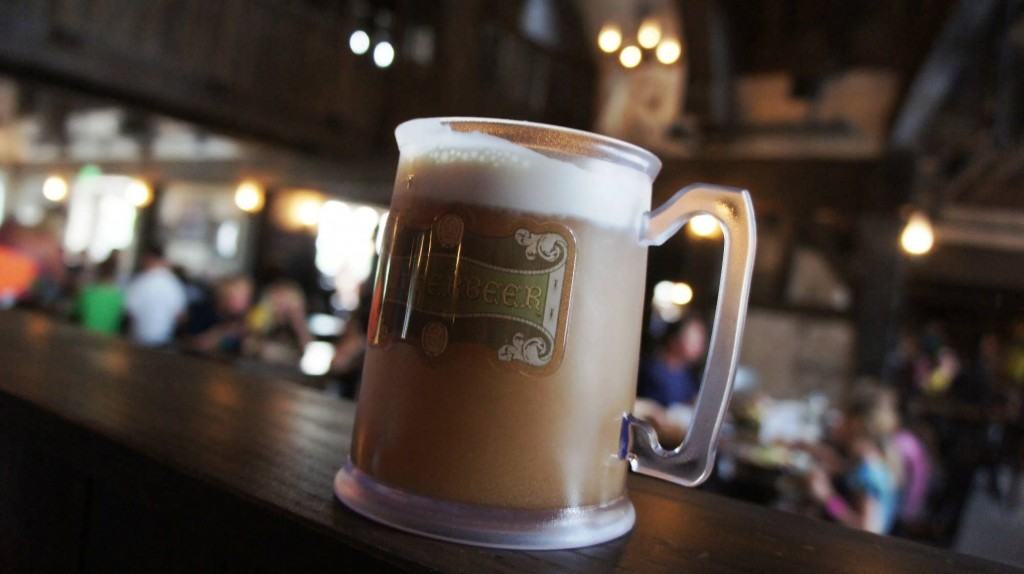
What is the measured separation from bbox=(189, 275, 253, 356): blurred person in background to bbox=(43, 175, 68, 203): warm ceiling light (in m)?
6.67

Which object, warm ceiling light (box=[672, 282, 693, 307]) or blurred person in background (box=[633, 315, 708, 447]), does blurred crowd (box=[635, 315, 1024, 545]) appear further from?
warm ceiling light (box=[672, 282, 693, 307])

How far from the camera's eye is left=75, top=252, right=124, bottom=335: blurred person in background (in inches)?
192

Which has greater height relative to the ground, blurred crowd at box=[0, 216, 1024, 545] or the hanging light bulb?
the hanging light bulb

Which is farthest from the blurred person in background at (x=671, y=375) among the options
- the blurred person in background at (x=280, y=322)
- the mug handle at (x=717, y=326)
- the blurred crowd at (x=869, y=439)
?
the mug handle at (x=717, y=326)

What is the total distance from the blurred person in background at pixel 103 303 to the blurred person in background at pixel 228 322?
1.82ft

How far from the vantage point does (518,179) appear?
50 centimetres

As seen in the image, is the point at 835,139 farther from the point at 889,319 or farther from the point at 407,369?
the point at 407,369

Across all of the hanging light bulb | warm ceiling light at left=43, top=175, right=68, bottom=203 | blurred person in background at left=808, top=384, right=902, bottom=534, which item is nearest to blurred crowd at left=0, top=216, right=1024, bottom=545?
blurred person in background at left=808, top=384, right=902, bottom=534

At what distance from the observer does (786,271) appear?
6.17m

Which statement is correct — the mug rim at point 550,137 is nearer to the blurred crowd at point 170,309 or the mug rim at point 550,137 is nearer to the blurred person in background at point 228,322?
the blurred crowd at point 170,309

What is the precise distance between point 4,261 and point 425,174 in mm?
4485

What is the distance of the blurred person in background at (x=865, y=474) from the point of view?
9.04ft

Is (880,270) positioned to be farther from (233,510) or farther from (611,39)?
(233,510)

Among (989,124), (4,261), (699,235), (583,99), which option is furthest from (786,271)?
(4,261)
